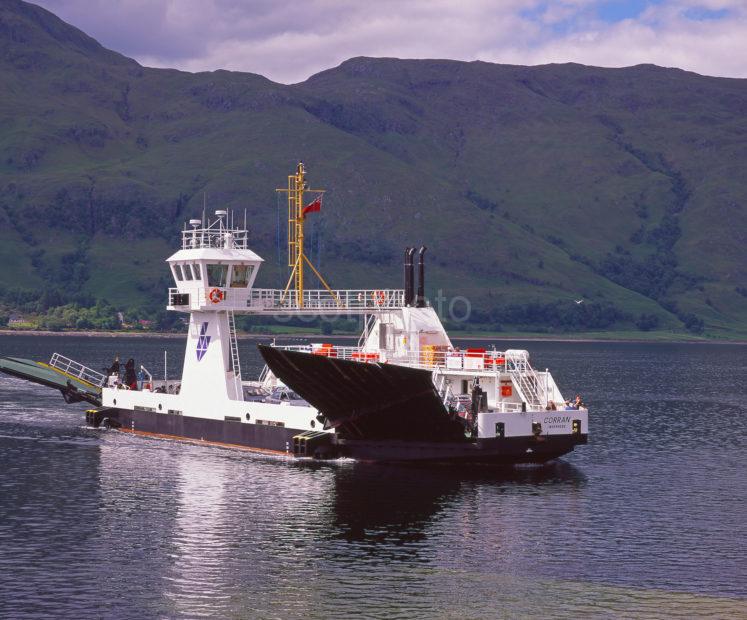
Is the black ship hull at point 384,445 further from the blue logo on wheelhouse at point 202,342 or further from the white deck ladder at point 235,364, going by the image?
the blue logo on wheelhouse at point 202,342

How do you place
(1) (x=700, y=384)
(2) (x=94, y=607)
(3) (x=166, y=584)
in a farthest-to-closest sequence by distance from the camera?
(1) (x=700, y=384)
(3) (x=166, y=584)
(2) (x=94, y=607)

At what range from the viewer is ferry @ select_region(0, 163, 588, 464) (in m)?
52.2

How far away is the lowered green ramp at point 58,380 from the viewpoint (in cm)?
7219

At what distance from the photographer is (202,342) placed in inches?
2467

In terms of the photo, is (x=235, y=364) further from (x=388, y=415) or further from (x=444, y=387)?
(x=444, y=387)

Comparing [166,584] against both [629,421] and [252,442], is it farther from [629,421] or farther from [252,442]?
[629,421]

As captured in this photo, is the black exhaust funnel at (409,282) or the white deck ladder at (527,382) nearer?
the white deck ladder at (527,382)

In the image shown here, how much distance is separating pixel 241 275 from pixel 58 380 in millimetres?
17632

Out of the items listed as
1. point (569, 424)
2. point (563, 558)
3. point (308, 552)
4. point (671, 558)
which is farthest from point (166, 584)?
point (569, 424)

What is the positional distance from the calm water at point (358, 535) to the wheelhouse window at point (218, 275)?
9177 mm

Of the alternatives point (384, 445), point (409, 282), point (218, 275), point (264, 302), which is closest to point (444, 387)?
point (384, 445)

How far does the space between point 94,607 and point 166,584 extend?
279cm

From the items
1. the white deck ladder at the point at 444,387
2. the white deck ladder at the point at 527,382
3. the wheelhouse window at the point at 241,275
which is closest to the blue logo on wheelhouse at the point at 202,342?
the wheelhouse window at the point at 241,275

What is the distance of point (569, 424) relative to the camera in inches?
2122
